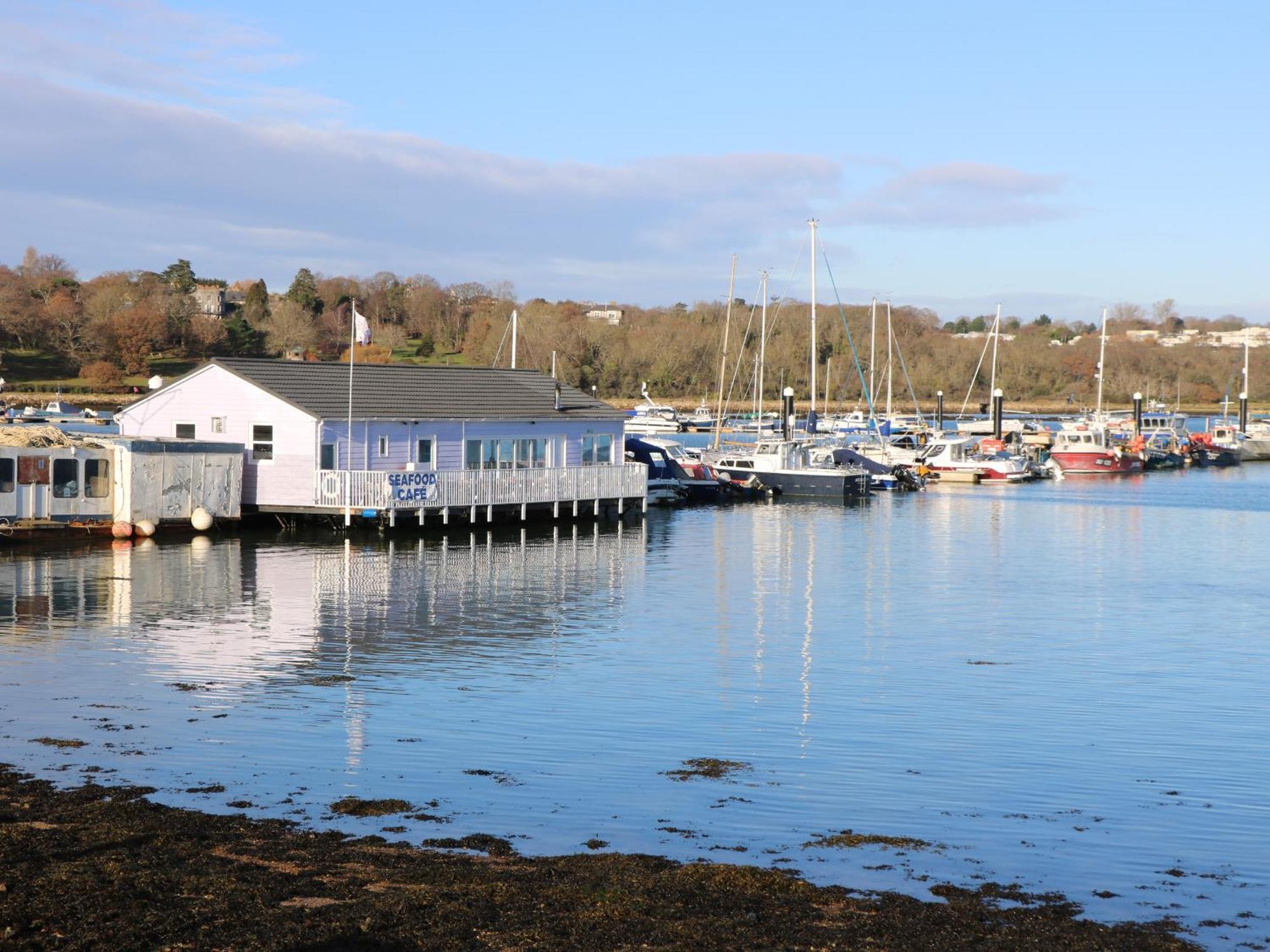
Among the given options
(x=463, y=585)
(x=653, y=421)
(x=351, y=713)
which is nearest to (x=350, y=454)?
(x=463, y=585)

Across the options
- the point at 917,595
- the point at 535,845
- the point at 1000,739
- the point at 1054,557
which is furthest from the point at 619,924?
the point at 1054,557

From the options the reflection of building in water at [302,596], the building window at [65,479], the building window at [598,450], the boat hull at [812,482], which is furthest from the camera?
the boat hull at [812,482]

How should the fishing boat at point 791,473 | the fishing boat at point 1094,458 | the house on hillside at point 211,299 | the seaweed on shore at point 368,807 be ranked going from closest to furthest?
1. the seaweed on shore at point 368,807
2. the fishing boat at point 791,473
3. the fishing boat at point 1094,458
4. the house on hillside at point 211,299

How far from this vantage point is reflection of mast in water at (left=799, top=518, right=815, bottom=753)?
740 inches

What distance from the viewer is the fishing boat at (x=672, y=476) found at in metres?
62.2

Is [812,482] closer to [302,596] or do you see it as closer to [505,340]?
[302,596]

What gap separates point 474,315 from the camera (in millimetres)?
173625

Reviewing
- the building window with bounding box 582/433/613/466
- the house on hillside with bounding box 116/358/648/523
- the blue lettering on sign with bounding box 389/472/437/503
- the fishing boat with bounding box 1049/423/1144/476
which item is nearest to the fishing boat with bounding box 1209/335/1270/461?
Answer: the fishing boat with bounding box 1049/423/1144/476

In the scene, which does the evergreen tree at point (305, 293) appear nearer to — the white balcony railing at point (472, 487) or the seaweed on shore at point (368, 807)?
the white balcony railing at point (472, 487)

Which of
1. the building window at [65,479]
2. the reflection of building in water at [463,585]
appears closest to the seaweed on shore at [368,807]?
the reflection of building in water at [463,585]

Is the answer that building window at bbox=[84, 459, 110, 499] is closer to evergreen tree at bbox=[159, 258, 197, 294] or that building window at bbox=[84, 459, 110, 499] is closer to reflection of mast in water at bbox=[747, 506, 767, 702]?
reflection of mast in water at bbox=[747, 506, 767, 702]

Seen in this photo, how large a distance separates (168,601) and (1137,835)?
21.0 m

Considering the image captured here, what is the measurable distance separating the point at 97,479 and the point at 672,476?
29596 millimetres

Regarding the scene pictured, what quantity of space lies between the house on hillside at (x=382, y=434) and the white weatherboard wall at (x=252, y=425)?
0.04 meters
